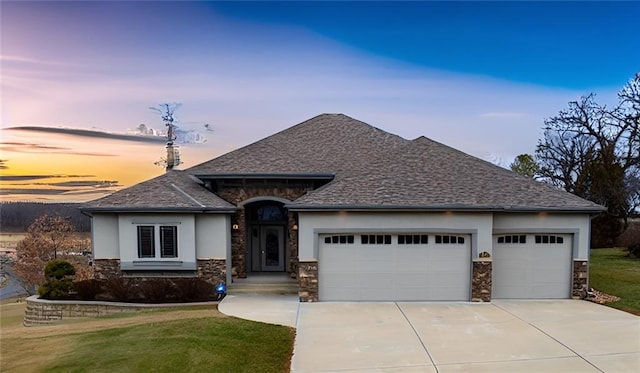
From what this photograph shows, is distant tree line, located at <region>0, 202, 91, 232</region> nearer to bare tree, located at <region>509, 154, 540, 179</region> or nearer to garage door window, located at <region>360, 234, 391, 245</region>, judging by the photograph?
garage door window, located at <region>360, 234, 391, 245</region>

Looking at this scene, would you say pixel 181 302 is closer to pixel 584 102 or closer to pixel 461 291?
pixel 461 291

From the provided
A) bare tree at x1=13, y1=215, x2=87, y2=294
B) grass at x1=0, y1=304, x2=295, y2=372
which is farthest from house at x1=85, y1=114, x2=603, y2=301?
bare tree at x1=13, y1=215, x2=87, y2=294

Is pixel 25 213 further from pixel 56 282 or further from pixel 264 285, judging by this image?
pixel 264 285

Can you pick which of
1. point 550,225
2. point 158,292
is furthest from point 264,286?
point 550,225

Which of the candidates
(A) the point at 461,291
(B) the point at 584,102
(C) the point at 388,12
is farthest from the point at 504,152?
(A) the point at 461,291

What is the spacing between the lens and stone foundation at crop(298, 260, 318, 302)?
11.4 meters

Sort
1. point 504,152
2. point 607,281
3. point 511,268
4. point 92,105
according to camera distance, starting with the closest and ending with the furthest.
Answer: point 511,268 → point 607,281 → point 92,105 → point 504,152

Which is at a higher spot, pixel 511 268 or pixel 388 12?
pixel 388 12

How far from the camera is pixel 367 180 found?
41.0ft

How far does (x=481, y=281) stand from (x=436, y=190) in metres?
3.10

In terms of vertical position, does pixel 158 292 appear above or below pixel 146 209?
below

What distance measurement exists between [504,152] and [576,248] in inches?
1163

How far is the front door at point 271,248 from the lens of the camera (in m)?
14.8

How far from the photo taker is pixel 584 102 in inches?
1247
